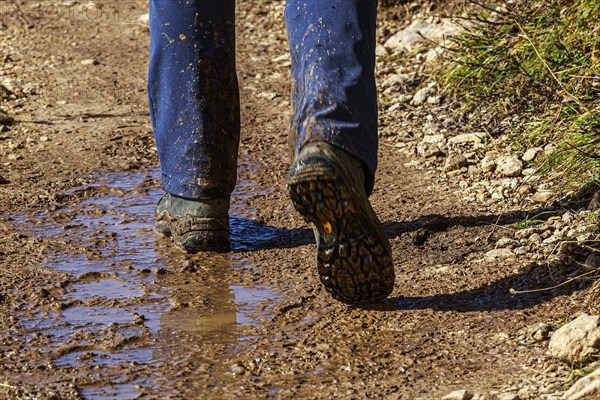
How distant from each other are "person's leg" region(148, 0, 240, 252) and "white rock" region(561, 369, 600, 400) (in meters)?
1.31

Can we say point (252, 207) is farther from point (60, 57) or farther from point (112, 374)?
point (60, 57)

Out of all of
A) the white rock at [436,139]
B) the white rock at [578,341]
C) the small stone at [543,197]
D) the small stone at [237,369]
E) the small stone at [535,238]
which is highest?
the white rock at [436,139]

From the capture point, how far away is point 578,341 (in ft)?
7.20

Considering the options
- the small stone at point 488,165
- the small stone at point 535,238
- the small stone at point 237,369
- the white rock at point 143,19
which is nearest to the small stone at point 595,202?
the small stone at point 535,238

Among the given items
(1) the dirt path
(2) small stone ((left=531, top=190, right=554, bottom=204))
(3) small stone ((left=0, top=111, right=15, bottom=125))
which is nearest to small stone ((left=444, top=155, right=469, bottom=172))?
(1) the dirt path

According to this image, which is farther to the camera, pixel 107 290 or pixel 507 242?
pixel 507 242

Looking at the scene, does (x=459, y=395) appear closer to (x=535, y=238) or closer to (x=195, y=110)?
(x=535, y=238)

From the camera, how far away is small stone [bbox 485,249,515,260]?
2.87 m

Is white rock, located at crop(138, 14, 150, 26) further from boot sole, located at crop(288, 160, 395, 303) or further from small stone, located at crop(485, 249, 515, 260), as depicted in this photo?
Answer: boot sole, located at crop(288, 160, 395, 303)

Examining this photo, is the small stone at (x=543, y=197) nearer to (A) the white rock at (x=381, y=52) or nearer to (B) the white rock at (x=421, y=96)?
(B) the white rock at (x=421, y=96)

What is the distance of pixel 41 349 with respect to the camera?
2.38 metres

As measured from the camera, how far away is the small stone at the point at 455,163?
144 inches

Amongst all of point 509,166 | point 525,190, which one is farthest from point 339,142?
point 509,166

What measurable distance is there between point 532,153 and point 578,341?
1.40m
